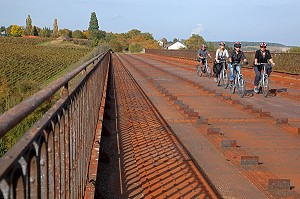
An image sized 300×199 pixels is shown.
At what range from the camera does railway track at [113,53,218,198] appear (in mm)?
4477

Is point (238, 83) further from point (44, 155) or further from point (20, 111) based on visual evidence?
point (20, 111)

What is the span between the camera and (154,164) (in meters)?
5.45

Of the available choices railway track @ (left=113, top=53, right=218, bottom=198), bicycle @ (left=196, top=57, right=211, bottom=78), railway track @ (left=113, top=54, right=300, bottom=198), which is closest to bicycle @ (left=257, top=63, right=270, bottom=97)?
railway track @ (left=113, top=54, right=300, bottom=198)

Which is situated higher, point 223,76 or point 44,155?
point 44,155

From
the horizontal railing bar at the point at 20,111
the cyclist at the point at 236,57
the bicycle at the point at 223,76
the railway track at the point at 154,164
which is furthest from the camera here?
the bicycle at the point at 223,76

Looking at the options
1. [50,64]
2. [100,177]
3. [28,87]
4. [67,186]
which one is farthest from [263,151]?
[50,64]

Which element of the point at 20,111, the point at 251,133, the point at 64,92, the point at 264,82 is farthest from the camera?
the point at 264,82

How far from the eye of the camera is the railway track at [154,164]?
4477mm

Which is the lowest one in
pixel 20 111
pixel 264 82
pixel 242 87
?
pixel 242 87

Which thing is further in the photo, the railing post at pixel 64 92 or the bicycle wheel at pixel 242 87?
the bicycle wheel at pixel 242 87

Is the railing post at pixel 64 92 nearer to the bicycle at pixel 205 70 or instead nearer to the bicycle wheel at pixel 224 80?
the bicycle wheel at pixel 224 80

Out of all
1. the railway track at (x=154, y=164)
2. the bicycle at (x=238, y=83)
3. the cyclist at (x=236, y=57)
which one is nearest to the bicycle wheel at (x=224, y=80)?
the bicycle at (x=238, y=83)

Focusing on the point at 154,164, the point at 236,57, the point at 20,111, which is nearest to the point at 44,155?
the point at 20,111

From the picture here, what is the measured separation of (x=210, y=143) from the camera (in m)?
6.64
